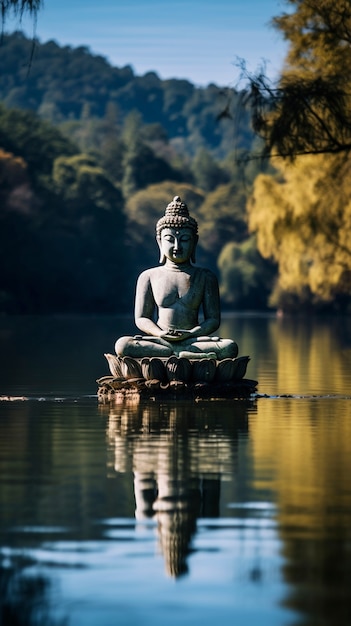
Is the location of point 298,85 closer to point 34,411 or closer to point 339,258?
point 34,411

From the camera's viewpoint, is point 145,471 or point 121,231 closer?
point 145,471

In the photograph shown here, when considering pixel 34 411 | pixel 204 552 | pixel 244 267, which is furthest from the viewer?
pixel 244 267

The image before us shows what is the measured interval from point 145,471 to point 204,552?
284 centimetres

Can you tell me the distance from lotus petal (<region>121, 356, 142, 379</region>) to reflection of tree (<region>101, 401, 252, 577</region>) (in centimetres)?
74

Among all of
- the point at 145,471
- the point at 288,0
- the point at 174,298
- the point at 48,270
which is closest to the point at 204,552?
the point at 145,471

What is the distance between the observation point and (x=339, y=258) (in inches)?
1866

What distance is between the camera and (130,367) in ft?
54.7

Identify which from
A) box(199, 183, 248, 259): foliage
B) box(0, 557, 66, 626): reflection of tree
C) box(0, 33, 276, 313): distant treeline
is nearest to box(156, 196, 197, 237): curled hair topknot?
box(0, 557, 66, 626): reflection of tree

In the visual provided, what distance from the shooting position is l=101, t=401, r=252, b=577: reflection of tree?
773cm

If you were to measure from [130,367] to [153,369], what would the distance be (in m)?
0.33

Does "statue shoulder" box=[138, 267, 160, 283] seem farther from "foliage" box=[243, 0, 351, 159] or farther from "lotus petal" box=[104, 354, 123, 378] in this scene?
"foliage" box=[243, 0, 351, 159]

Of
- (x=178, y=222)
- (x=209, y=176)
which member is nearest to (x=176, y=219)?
(x=178, y=222)

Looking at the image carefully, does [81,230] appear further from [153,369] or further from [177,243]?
[153,369]

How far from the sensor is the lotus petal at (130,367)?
16656 millimetres
